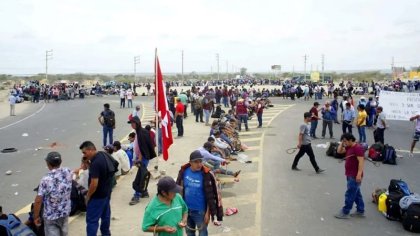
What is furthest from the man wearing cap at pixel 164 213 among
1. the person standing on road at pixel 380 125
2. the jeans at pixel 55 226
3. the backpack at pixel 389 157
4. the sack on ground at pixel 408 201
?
the person standing on road at pixel 380 125

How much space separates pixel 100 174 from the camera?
20.7 feet

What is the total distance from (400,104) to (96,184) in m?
16.4

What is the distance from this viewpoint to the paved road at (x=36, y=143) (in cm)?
1043

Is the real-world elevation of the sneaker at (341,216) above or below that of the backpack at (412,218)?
below

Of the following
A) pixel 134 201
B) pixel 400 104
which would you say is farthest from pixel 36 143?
pixel 400 104

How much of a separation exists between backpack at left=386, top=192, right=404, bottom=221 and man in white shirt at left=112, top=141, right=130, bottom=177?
642 cm

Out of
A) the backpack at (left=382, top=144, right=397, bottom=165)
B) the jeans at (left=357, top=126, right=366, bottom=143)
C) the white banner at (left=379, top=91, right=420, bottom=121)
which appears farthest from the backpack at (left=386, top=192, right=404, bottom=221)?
the white banner at (left=379, top=91, right=420, bottom=121)

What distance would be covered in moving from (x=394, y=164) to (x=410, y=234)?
632cm

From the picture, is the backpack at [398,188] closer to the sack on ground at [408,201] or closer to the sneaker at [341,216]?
the sack on ground at [408,201]

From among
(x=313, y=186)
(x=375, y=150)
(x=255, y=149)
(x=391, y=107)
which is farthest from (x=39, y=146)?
(x=391, y=107)

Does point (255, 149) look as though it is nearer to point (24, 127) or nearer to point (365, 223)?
point (365, 223)

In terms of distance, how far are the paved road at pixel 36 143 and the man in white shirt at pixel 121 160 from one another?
2166 mm

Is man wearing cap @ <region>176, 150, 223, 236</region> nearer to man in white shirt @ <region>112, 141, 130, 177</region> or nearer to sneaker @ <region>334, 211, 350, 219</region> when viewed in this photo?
sneaker @ <region>334, 211, 350, 219</region>

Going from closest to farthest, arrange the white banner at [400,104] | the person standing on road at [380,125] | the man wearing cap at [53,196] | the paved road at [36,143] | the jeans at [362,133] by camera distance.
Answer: the man wearing cap at [53,196]
the paved road at [36,143]
the person standing on road at [380,125]
the jeans at [362,133]
the white banner at [400,104]
